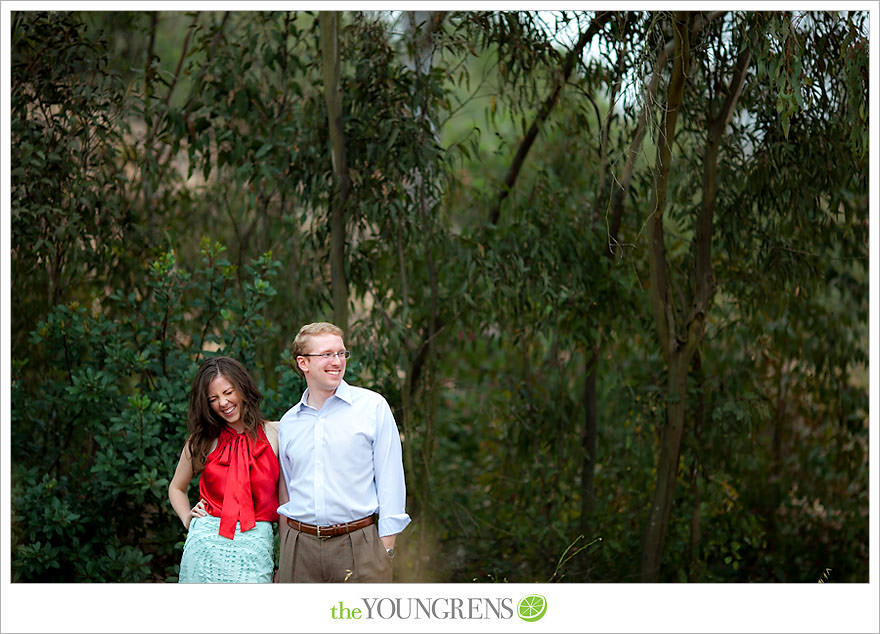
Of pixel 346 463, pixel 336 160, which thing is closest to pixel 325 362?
pixel 346 463

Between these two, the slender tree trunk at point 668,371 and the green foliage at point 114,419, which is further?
the green foliage at point 114,419

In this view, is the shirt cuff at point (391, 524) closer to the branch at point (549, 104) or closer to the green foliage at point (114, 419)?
the green foliage at point (114, 419)

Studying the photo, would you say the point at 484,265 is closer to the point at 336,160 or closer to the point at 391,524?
the point at 336,160

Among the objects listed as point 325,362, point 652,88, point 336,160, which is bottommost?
point 325,362

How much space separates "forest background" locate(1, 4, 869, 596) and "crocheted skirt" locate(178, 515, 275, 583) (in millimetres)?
986

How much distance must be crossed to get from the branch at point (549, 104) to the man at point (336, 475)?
187 centimetres

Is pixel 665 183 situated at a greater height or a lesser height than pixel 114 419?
greater

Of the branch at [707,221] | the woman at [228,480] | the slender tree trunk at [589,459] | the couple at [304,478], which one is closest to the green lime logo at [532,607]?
the couple at [304,478]

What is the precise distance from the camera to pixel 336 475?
2320 millimetres

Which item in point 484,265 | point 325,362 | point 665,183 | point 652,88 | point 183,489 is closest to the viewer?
point 325,362

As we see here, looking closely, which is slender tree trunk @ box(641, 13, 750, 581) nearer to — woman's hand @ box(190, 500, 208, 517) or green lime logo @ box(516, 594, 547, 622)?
green lime logo @ box(516, 594, 547, 622)

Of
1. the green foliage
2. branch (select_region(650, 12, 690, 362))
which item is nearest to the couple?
the green foliage

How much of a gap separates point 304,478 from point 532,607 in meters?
0.66

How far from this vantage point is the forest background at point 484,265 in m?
3.49
